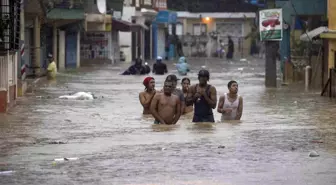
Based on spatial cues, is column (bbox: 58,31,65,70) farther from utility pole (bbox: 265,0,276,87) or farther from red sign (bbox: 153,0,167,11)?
red sign (bbox: 153,0,167,11)

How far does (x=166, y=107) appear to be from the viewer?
1791 cm

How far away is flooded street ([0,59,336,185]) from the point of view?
1118 cm

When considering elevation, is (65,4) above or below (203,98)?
above

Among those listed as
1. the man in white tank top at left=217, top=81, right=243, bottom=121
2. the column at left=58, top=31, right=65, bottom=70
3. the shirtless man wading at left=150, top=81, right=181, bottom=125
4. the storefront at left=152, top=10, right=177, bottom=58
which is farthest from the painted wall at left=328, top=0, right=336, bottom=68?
the storefront at left=152, top=10, right=177, bottom=58

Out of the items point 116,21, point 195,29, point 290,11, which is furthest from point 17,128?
point 195,29

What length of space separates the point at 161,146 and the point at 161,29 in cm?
6354

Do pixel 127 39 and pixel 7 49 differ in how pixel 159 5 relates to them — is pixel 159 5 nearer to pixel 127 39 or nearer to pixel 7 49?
pixel 127 39

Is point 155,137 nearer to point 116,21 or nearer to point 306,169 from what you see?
point 306,169

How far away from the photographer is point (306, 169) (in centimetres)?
1163

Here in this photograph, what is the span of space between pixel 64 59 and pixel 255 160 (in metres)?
38.2

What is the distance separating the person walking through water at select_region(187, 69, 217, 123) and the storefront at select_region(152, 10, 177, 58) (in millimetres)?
54787

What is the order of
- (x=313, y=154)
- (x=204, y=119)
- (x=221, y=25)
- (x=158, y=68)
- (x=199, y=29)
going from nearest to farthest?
1. (x=313, y=154)
2. (x=204, y=119)
3. (x=158, y=68)
4. (x=199, y=29)
5. (x=221, y=25)

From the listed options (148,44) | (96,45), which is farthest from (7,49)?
(148,44)

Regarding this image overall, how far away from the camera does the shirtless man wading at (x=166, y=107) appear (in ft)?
58.5
